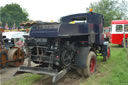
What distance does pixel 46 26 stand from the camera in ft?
15.2

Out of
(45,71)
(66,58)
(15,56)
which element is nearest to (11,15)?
(15,56)

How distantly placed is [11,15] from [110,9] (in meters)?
33.2

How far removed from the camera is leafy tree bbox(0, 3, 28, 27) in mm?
49188

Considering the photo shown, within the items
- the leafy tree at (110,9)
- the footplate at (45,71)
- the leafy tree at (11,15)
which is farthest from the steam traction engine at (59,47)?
the leafy tree at (11,15)

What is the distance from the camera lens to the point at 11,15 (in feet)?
168

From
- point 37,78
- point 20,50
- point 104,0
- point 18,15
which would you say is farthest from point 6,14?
point 37,78

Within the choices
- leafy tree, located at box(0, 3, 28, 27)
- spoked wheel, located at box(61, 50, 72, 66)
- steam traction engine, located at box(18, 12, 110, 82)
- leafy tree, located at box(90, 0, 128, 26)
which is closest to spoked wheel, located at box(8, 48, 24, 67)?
steam traction engine, located at box(18, 12, 110, 82)

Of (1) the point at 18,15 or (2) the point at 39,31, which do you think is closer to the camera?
(2) the point at 39,31

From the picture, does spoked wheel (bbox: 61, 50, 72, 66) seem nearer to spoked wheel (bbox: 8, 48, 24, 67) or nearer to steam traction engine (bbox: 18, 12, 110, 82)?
steam traction engine (bbox: 18, 12, 110, 82)

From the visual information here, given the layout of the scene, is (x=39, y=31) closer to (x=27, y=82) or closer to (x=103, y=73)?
(x=27, y=82)

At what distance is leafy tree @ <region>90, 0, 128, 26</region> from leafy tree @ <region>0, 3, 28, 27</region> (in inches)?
1087

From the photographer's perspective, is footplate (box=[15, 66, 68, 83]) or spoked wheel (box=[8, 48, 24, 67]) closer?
footplate (box=[15, 66, 68, 83])

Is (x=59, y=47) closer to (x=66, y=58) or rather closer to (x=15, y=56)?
(x=66, y=58)

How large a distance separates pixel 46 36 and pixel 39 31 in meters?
0.34
